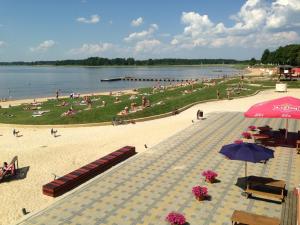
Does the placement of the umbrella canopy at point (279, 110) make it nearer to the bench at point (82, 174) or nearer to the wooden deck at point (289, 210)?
the wooden deck at point (289, 210)

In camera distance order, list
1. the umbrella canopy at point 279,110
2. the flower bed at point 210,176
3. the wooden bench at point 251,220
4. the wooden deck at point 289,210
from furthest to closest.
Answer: the umbrella canopy at point 279,110 → the flower bed at point 210,176 → the wooden deck at point 289,210 → the wooden bench at point 251,220

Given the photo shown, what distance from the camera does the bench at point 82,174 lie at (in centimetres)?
1301

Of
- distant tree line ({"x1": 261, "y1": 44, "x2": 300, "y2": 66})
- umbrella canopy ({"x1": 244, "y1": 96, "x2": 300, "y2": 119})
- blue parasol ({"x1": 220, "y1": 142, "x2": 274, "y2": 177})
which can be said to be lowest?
blue parasol ({"x1": 220, "y1": 142, "x2": 274, "y2": 177})

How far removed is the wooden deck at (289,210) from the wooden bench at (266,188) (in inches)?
11.6

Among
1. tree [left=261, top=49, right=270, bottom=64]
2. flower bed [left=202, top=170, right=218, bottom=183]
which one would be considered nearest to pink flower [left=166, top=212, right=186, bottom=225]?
flower bed [left=202, top=170, right=218, bottom=183]

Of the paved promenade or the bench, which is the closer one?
the paved promenade

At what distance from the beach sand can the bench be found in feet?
1.48

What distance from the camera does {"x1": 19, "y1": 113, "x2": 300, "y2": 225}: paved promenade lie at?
34.2 ft

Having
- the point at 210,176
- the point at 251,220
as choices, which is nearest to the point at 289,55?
the point at 210,176

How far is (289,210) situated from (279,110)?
6647 millimetres

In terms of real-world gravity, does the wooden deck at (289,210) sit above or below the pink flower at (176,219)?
below

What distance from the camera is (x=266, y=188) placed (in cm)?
1188

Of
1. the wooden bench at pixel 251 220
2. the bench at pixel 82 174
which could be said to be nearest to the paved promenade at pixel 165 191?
the wooden bench at pixel 251 220

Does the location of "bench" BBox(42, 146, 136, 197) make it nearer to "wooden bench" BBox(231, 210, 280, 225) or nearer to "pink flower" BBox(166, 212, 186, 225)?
"pink flower" BBox(166, 212, 186, 225)
